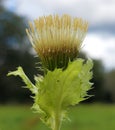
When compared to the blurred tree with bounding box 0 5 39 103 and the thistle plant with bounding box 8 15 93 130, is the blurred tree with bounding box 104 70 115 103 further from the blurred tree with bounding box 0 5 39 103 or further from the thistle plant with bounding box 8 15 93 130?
the thistle plant with bounding box 8 15 93 130

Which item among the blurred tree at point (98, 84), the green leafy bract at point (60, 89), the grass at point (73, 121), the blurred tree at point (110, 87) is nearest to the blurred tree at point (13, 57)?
the blurred tree at point (98, 84)

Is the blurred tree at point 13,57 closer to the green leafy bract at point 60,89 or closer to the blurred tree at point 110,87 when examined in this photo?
the blurred tree at point 110,87

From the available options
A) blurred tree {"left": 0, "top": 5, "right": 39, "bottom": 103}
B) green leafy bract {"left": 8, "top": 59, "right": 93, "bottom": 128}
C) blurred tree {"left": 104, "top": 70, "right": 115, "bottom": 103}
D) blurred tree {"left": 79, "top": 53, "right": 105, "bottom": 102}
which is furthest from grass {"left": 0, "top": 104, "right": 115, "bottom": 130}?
blurred tree {"left": 104, "top": 70, "right": 115, "bottom": 103}

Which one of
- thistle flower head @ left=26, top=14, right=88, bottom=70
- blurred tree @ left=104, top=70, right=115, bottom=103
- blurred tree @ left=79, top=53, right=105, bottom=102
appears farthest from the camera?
blurred tree @ left=104, top=70, right=115, bottom=103

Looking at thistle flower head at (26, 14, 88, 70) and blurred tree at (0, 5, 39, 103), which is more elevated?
thistle flower head at (26, 14, 88, 70)

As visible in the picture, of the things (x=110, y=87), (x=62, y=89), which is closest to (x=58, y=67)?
(x=62, y=89)

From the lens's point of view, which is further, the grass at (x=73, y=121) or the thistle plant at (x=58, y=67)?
the grass at (x=73, y=121)

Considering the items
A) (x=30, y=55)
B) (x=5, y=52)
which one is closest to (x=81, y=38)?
(x=30, y=55)

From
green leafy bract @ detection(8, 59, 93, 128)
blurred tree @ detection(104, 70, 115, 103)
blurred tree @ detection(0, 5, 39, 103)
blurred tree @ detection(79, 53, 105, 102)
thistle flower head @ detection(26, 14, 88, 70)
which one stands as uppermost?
thistle flower head @ detection(26, 14, 88, 70)

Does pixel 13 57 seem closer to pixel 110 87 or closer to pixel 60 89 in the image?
pixel 110 87
